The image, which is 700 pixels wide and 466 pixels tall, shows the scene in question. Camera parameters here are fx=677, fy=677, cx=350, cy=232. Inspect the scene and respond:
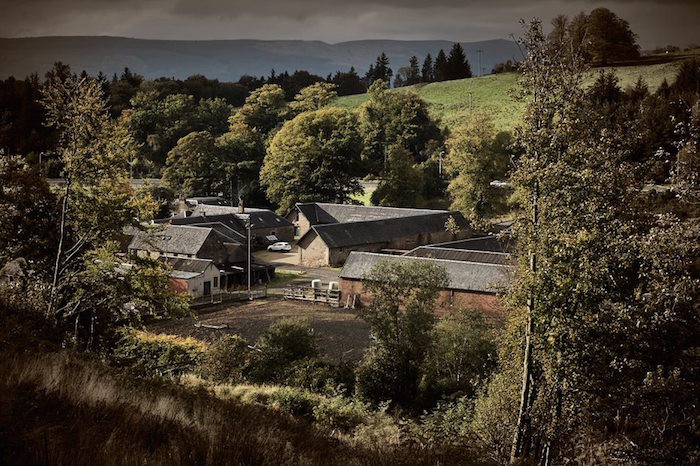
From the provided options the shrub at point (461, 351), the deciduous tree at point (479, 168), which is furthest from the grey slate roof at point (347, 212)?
the shrub at point (461, 351)

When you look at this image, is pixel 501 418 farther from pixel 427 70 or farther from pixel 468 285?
pixel 427 70

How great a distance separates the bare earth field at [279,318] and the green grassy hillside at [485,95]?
41089 millimetres

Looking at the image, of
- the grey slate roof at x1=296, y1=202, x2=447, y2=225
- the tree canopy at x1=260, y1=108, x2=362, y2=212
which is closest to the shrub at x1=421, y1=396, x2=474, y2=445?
the grey slate roof at x1=296, y1=202, x2=447, y2=225

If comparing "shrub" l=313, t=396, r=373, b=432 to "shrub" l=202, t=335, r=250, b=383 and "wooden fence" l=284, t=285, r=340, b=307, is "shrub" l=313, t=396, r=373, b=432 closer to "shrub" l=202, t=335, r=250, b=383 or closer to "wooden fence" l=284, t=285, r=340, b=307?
"shrub" l=202, t=335, r=250, b=383

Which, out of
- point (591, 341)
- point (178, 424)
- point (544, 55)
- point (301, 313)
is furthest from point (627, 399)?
point (301, 313)

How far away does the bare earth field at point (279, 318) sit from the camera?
1094 inches

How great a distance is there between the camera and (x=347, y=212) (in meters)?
52.9

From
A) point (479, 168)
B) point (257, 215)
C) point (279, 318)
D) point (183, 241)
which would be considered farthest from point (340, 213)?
point (279, 318)

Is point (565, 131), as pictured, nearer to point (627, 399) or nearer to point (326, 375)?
point (627, 399)

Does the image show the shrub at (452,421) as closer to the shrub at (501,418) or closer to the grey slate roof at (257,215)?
the shrub at (501,418)

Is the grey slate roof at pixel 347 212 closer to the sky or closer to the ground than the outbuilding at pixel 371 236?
closer to the sky

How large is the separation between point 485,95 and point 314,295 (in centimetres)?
6021

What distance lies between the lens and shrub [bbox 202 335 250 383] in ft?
67.5

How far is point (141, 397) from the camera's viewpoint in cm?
876
